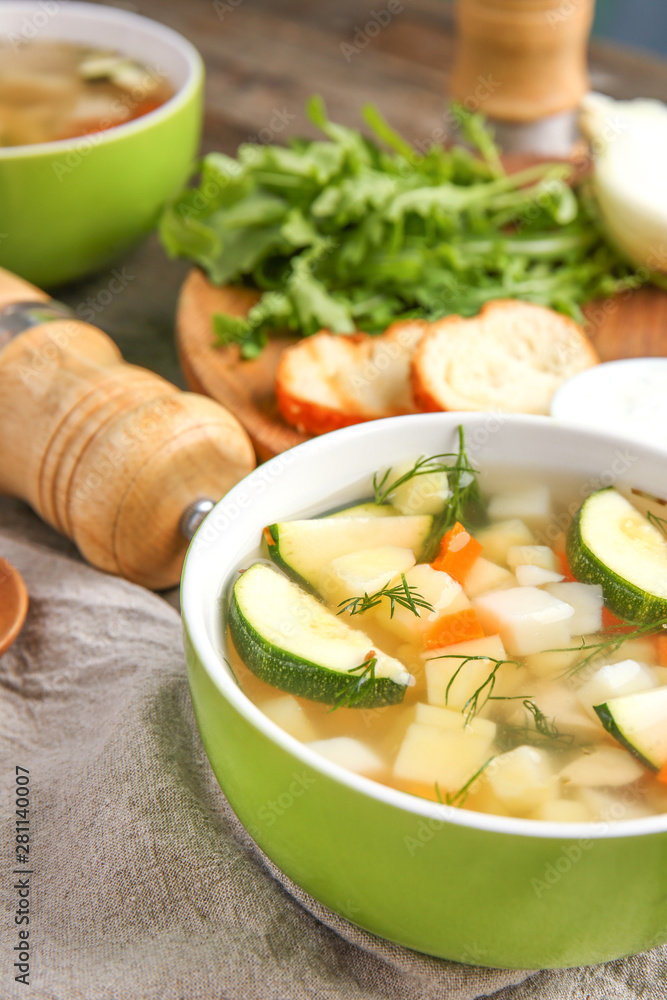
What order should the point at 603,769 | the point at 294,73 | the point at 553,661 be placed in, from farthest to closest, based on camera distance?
the point at 294,73
the point at 553,661
the point at 603,769

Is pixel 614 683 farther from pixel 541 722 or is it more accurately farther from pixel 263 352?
pixel 263 352

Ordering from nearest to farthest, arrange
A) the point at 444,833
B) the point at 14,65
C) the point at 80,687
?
the point at 444,833 < the point at 80,687 < the point at 14,65

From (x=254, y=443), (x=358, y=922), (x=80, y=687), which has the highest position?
(x=358, y=922)

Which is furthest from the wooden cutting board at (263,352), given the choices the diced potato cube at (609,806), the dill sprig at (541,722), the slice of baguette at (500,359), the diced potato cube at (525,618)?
the diced potato cube at (609,806)

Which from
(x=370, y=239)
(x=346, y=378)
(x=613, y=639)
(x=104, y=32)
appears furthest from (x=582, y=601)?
(x=104, y=32)

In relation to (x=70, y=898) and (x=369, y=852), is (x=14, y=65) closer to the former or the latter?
(x=70, y=898)

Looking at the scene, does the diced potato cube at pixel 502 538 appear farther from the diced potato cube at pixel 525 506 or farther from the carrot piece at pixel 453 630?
the carrot piece at pixel 453 630

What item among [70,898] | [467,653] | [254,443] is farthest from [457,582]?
[254,443]
